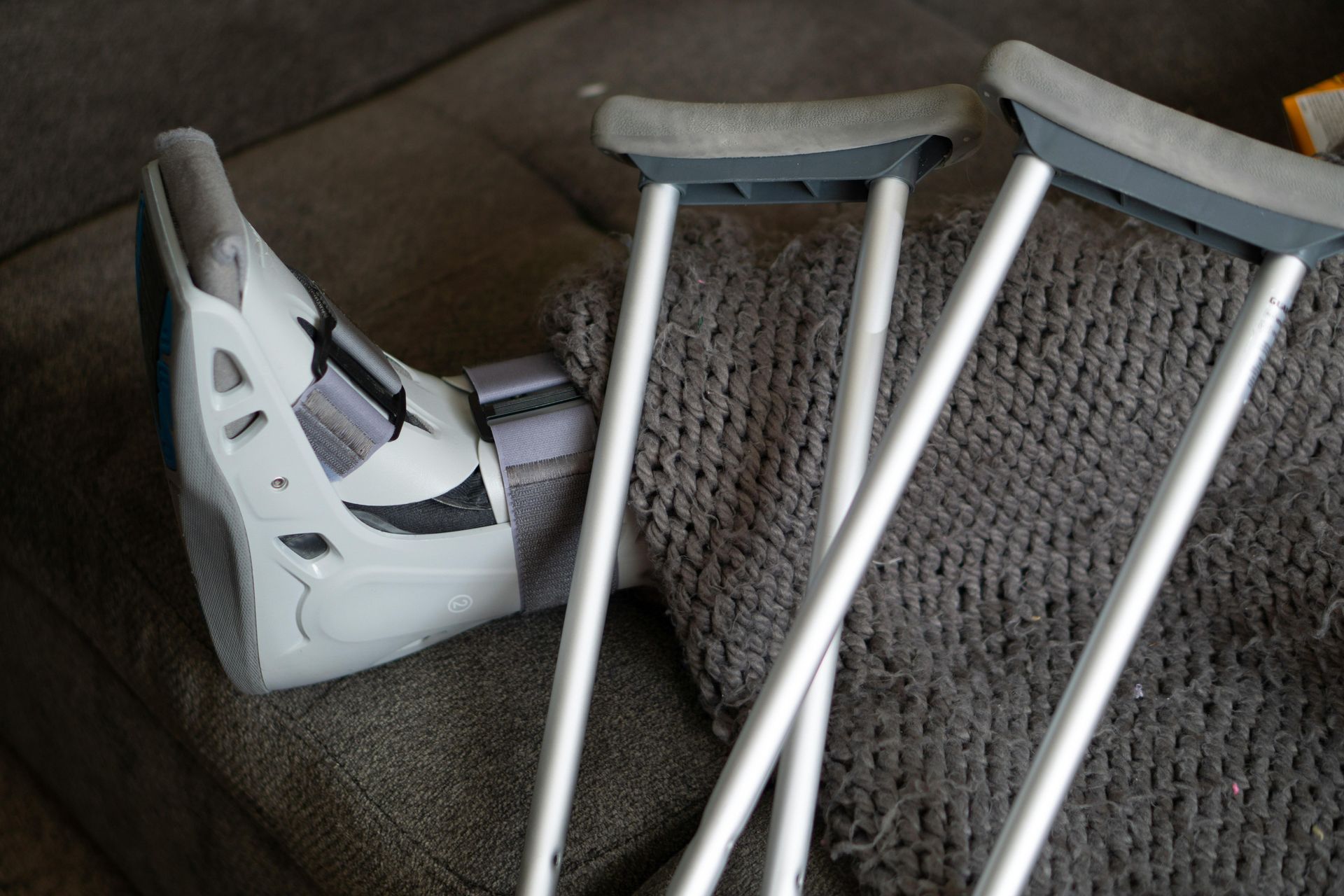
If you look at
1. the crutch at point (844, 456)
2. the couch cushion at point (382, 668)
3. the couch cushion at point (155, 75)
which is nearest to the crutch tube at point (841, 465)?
the crutch at point (844, 456)

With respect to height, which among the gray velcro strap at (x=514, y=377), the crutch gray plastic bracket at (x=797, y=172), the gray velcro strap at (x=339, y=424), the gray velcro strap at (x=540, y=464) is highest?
the crutch gray plastic bracket at (x=797, y=172)

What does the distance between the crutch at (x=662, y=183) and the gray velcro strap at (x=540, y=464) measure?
42mm

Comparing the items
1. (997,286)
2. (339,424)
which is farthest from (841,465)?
(339,424)

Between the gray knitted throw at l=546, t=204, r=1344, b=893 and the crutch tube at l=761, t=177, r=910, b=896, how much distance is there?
0.17ft

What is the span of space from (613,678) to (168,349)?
12.8 inches

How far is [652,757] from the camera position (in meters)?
0.61

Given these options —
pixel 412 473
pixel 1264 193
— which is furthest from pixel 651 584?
pixel 1264 193

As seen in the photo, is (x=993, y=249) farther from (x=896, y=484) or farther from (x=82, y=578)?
(x=82, y=578)

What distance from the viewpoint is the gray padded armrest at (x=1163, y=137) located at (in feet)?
1.56

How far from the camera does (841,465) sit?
54 centimetres

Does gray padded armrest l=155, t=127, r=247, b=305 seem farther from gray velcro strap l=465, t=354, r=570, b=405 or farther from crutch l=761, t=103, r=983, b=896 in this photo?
crutch l=761, t=103, r=983, b=896

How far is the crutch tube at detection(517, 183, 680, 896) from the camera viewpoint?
534 mm

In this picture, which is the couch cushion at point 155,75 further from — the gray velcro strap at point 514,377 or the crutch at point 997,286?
the crutch at point 997,286

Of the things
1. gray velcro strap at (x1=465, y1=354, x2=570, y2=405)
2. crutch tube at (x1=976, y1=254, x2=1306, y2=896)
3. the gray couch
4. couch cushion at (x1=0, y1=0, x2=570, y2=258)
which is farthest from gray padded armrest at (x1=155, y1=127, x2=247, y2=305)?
couch cushion at (x1=0, y1=0, x2=570, y2=258)
